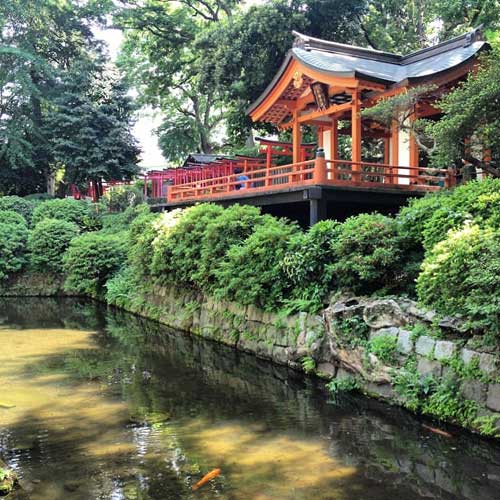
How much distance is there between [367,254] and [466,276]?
220 cm

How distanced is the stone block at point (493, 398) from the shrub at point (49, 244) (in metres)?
16.5

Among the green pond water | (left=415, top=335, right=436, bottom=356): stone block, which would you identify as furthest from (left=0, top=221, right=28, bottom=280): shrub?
(left=415, top=335, right=436, bottom=356): stone block

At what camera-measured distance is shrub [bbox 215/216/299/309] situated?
9641 millimetres

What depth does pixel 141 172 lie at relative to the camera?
27406mm

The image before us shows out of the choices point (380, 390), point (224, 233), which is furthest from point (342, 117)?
point (380, 390)

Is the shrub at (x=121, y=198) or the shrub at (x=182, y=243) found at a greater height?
the shrub at (x=121, y=198)

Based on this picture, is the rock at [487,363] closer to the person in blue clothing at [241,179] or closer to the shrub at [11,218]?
the person in blue clothing at [241,179]

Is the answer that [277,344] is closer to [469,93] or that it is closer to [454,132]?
[454,132]

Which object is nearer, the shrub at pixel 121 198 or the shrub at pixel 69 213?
the shrub at pixel 69 213

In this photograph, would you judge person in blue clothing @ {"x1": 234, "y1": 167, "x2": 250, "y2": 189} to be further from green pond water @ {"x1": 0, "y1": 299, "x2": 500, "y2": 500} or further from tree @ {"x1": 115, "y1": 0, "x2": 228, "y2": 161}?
green pond water @ {"x1": 0, "y1": 299, "x2": 500, "y2": 500}

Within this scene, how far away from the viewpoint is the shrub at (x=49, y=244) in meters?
19.3

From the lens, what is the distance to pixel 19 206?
2350cm

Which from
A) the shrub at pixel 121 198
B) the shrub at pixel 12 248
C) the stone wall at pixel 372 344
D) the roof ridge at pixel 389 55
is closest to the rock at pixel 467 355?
the stone wall at pixel 372 344

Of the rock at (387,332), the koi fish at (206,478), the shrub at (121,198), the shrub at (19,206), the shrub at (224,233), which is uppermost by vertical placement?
the shrub at (121,198)
